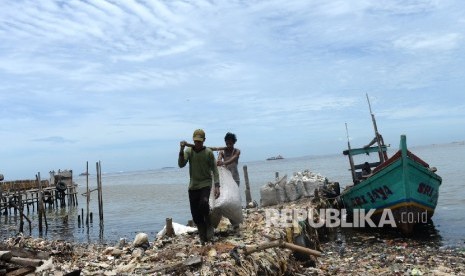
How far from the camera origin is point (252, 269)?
6312 mm

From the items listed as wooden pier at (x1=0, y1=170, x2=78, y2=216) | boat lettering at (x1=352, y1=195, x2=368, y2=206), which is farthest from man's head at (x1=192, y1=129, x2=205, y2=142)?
wooden pier at (x1=0, y1=170, x2=78, y2=216)

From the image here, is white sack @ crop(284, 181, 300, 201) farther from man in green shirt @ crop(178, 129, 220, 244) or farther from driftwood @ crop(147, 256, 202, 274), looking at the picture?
driftwood @ crop(147, 256, 202, 274)

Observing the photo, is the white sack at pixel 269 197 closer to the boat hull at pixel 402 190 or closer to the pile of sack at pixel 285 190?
the pile of sack at pixel 285 190

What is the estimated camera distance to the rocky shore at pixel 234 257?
19.9 ft

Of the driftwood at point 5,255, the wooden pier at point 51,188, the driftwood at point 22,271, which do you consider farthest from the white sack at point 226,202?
the wooden pier at point 51,188

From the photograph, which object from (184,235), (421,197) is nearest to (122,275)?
(184,235)

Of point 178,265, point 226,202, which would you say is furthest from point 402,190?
point 178,265

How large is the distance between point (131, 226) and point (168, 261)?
Answer: 54.4 feet

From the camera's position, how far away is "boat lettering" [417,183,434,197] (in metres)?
13.3

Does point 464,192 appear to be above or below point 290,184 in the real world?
below

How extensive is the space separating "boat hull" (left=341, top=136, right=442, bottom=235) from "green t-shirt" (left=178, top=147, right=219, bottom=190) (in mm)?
7772

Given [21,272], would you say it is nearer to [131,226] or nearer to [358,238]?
[358,238]

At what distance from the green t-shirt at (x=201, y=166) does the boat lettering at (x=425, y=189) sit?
8718 mm

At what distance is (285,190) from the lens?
15.8m
